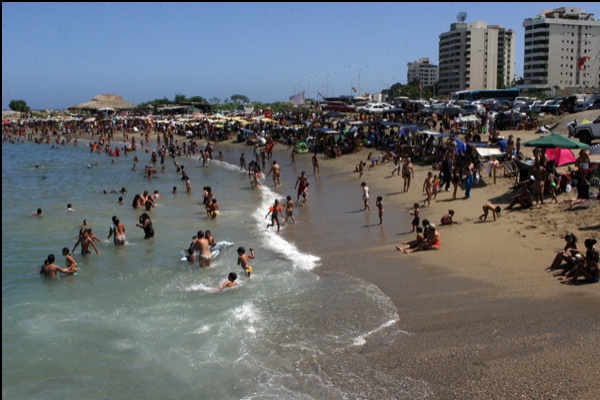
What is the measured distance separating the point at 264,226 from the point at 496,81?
342 ft

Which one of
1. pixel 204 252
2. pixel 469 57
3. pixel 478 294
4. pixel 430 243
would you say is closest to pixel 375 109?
pixel 430 243

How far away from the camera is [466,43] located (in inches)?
4222

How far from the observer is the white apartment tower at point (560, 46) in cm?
9656

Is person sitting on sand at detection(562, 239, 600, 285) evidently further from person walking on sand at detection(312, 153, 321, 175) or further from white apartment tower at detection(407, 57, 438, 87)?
white apartment tower at detection(407, 57, 438, 87)

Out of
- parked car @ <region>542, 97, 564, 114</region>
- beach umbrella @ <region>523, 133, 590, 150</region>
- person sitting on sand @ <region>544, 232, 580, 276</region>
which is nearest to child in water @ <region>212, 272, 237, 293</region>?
person sitting on sand @ <region>544, 232, 580, 276</region>

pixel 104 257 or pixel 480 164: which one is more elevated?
pixel 480 164

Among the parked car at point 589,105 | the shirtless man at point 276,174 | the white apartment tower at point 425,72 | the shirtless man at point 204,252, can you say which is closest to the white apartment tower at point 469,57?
the white apartment tower at point 425,72

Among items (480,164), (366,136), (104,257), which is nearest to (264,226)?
(104,257)

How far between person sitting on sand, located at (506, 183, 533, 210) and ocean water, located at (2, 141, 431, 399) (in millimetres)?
5873

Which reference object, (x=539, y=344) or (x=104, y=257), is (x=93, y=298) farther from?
(x=539, y=344)

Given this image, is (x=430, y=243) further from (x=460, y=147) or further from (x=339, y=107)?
(x=339, y=107)

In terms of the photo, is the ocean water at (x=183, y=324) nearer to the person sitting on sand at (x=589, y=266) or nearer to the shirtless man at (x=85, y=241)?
the shirtless man at (x=85, y=241)

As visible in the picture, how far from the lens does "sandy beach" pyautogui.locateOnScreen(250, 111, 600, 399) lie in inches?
269

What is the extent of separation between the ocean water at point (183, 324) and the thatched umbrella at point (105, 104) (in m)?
62.3
